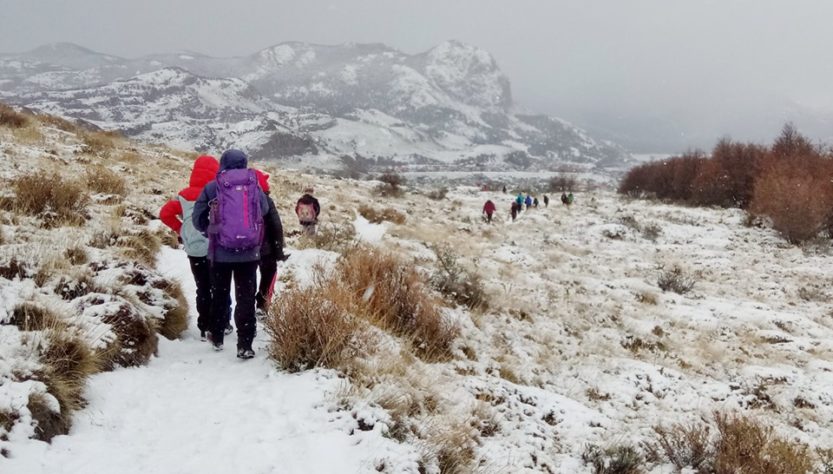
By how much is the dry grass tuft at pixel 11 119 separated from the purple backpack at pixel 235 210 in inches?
596

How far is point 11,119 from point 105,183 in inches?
371

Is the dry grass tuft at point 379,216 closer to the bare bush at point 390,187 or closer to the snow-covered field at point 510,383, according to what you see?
the snow-covered field at point 510,383

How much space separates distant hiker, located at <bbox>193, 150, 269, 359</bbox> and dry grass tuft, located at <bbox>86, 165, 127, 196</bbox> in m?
6.49

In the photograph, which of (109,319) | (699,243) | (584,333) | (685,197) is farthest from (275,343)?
(685,197)

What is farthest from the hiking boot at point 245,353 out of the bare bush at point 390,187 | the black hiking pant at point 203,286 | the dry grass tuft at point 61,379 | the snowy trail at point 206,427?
the bare bush at point 390,187

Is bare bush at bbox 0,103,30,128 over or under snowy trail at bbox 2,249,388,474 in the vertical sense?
over

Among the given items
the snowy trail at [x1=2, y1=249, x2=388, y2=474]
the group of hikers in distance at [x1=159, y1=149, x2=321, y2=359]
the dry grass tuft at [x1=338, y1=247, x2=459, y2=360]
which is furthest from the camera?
→ the dry grass tuft at [x1=338, y1=247, x2=459, y2=360]

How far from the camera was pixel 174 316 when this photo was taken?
519 cm

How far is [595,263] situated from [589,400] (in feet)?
41.6

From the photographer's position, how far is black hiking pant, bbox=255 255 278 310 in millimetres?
5473

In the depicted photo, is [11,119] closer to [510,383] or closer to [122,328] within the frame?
[122,328]

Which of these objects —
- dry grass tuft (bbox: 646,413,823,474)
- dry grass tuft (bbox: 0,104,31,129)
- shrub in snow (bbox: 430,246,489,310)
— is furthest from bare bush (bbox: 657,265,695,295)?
dry grass tuft (bbox: 0,104,31,129)

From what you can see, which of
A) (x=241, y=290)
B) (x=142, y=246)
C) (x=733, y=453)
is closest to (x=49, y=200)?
(x=142, y=246)

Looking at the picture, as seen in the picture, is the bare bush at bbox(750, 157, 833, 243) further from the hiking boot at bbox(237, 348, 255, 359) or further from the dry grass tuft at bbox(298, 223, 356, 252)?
the hiking boot at bbox(237, 348, 255, 359)
